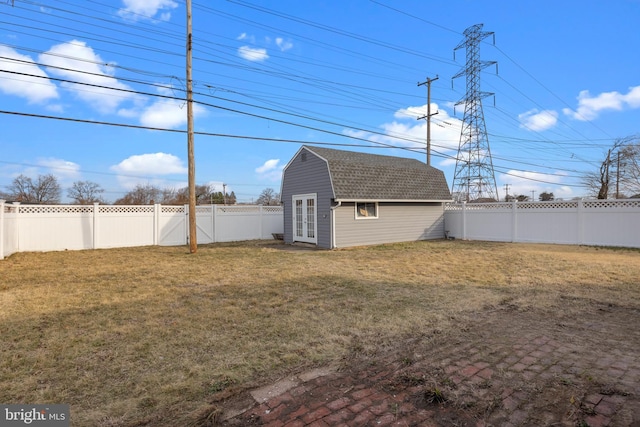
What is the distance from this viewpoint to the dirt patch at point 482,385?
237 centimetres

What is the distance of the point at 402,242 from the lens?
15.3 meters

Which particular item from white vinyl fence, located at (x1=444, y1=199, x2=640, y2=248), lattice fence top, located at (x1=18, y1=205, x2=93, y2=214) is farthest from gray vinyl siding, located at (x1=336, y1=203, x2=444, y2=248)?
lattice fence top, located at (x1=18, y1=205, x2=93, y2=214)

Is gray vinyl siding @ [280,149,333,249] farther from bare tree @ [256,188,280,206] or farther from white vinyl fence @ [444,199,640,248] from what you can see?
bare tree @ [256,188,280,206]

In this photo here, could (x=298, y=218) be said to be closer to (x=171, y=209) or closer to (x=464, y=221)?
(x=171, y=209)

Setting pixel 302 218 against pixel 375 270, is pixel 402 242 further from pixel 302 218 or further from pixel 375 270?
pixel 375 270

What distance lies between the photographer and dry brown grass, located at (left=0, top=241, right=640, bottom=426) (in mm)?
2861

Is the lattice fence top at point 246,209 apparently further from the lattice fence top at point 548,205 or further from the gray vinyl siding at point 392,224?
the lattice fence top at point 548,205

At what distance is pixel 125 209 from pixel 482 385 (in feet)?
48.6

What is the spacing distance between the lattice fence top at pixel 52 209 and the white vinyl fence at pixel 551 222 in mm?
16272

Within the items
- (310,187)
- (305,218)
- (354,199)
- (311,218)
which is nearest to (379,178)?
(354,199)

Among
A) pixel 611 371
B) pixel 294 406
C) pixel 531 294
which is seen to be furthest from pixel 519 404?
pixel 531 294

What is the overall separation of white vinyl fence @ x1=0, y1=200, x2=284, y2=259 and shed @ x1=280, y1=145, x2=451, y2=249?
110 inches

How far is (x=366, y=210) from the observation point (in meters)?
14.2

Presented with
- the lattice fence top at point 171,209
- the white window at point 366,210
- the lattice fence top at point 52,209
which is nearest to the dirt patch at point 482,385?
the white window at point 366,210
